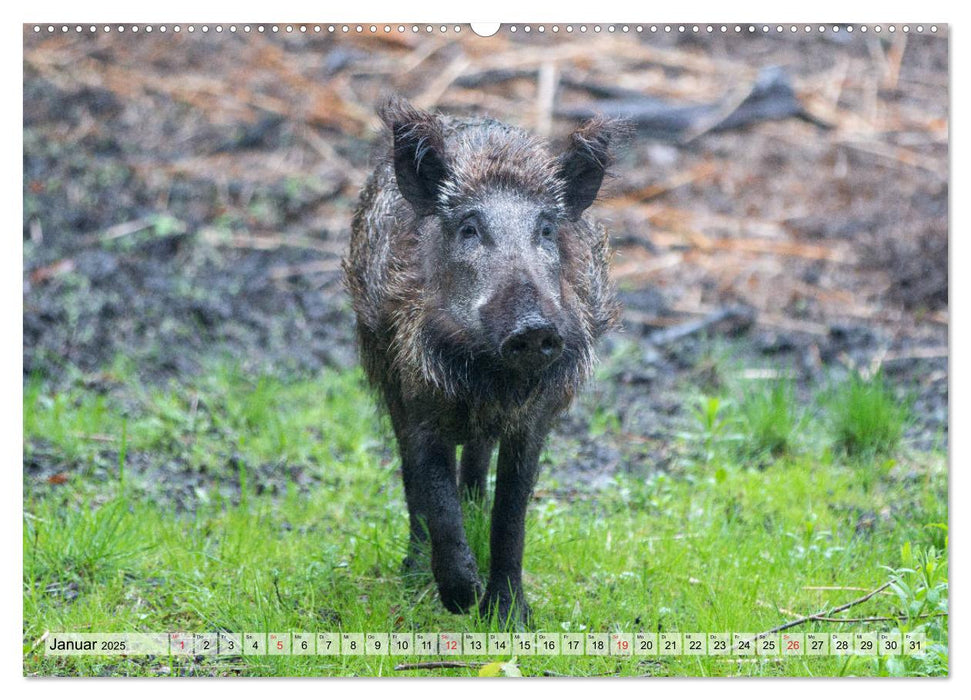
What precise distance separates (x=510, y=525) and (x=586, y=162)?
1659 millimetres

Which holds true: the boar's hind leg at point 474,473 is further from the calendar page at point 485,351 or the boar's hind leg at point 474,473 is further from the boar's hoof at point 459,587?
the boar's hoof at point 459,587

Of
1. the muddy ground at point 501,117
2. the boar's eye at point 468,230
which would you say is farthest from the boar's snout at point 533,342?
the muddy ground at point 501,117

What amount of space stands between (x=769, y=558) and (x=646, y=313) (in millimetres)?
3534

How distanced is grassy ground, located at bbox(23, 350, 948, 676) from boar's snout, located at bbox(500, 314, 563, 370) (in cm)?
139

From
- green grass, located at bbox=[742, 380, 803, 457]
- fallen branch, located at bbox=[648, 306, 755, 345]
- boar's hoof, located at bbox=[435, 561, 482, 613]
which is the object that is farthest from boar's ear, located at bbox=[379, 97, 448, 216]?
fallen branch, located at bbox=[648, 306, 755, 345]

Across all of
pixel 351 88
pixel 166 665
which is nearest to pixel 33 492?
pixel 166 665

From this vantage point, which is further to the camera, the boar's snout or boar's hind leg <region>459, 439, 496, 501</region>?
boar's hind leg <region>459, 439, 496, 501</region>

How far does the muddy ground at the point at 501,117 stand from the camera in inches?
348

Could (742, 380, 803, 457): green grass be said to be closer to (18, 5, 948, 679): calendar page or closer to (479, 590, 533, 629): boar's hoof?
(18, 5, 948, 679): calendar page

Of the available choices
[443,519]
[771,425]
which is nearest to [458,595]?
[443,519]

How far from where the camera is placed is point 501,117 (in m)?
9.96

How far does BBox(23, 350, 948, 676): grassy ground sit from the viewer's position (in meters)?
5.43

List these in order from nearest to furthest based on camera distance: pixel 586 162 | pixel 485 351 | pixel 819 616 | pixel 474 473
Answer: pixel 485 351, pixel 819 616, pixel 586 162, pixel 474 473

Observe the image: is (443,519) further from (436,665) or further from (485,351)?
(485,351)
